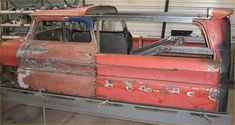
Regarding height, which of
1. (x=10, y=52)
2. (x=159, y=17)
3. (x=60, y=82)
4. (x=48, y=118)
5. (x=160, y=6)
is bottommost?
(x=48, y=118)

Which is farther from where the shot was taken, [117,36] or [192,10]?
[192,10]

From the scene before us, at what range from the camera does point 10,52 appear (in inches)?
154

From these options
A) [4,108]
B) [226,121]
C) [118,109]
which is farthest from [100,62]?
[4,108]

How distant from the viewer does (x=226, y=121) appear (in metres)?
2.84

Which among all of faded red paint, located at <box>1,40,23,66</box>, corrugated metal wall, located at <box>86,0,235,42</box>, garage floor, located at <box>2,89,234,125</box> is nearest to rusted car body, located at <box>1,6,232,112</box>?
faded red paint, located at <box>1,40,23,66</box>

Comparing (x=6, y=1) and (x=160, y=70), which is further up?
(x=6, y=1)

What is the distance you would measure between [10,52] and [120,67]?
1701mm

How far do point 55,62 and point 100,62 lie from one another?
2.11ft

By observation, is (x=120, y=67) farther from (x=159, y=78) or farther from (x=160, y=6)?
(x=160, y=6)

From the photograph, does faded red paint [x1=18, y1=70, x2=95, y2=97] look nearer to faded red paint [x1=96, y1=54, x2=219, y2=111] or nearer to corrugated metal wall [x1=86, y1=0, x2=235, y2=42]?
faded red paint [x1=96, y1=54, x2=219, y2=111]

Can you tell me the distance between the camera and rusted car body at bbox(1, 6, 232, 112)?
2.98 m

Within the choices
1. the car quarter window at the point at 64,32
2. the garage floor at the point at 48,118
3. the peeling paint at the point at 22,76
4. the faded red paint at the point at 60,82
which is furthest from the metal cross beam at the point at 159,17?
the garage floor at the point at 48,118

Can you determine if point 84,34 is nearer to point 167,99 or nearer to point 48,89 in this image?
point 48,89

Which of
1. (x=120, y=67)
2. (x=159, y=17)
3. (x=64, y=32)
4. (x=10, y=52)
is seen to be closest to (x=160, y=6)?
(x=64, y=32)
